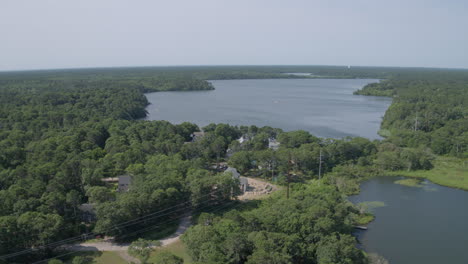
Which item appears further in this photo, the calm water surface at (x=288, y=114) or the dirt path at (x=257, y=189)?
the calm water surface at (x=288, y=114)

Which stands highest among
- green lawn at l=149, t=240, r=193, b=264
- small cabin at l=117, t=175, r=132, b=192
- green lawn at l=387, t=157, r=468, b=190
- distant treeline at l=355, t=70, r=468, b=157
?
distant treeline at l=355, t=70, r=468, b=157

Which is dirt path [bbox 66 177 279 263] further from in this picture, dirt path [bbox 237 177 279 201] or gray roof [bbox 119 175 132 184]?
gray roof [bbox 119 175 132 184]

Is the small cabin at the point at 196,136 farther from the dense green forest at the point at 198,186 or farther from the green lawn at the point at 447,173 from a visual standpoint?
the green lawn at the point at 447,173

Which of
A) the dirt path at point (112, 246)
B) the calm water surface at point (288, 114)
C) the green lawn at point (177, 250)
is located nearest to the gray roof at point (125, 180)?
the dirt path at point (112, 246)

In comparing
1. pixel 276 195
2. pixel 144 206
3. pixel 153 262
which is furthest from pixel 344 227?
pixel 144 206

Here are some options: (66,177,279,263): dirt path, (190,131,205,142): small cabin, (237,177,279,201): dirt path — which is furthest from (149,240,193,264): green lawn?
(190,131,205,142): small cabin

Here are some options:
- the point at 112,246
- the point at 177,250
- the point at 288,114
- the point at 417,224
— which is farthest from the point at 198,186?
the point at 288,114
